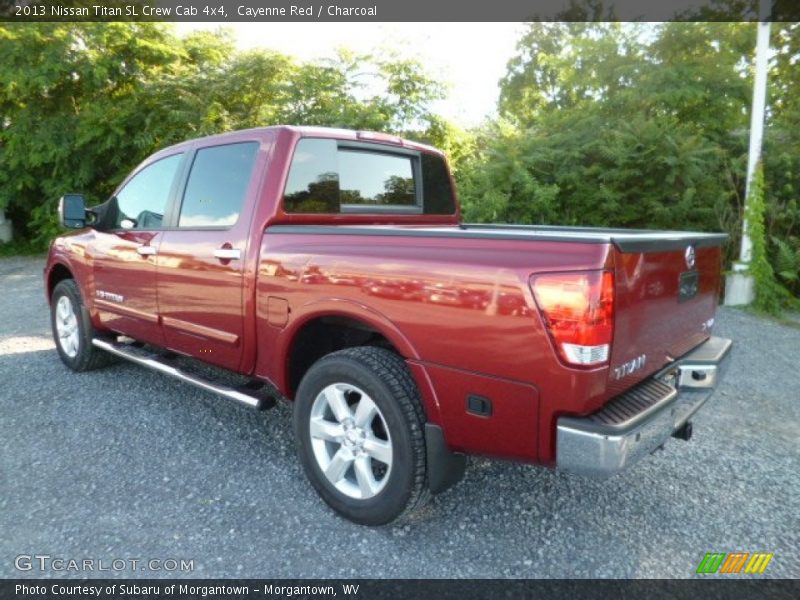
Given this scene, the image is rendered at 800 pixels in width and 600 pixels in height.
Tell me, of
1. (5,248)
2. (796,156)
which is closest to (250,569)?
(796,156)

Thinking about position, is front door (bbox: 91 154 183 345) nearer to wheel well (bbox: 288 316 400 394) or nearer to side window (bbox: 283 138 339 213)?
side window (bbox: 283 138 339 213)

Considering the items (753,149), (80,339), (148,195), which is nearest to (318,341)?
(148,195)

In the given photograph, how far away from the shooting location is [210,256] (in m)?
3.25

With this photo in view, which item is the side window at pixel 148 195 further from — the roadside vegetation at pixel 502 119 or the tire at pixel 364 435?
the roadside vegetation at pixel 502 119

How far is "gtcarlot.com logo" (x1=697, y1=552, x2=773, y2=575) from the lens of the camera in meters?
2.37

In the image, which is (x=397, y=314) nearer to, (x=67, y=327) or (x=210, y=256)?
(x=210, y=256)

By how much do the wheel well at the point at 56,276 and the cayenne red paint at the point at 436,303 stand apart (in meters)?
2.01

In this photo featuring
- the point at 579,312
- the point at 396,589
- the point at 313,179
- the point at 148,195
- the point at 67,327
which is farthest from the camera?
the point at 67,327

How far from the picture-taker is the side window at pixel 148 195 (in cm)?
388

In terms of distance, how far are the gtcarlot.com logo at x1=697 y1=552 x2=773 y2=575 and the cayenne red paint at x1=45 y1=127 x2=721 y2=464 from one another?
85 centimetres

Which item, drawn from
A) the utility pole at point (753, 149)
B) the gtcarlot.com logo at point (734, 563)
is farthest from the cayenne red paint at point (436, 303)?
the utility pole at point (753, 149)

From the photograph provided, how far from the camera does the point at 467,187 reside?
9617 millimetres

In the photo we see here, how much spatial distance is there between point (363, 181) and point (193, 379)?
1.61 metres

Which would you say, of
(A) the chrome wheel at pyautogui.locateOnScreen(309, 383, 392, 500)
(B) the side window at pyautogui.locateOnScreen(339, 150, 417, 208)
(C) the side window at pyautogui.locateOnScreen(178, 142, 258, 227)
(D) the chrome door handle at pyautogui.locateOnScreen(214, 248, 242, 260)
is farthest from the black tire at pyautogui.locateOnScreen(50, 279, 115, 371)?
(A) the chrome wheel at pyautogui.locateOnScreen(309, 383, 392, 500)
